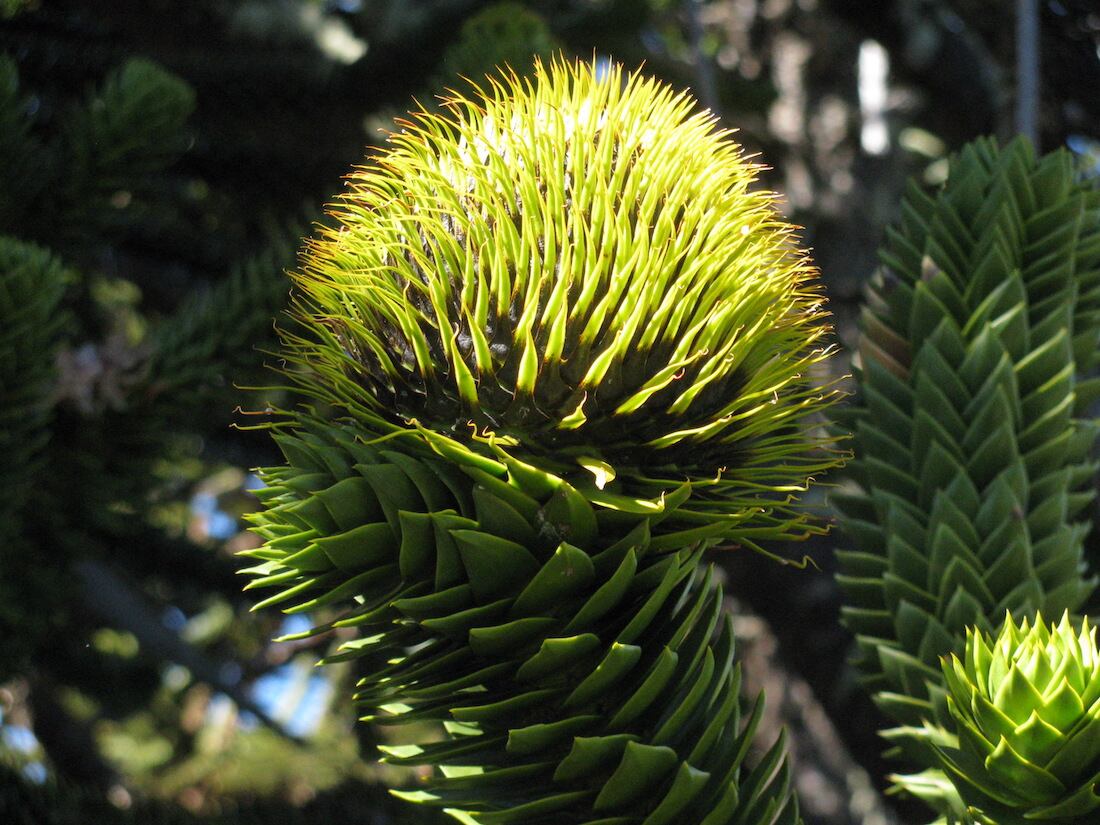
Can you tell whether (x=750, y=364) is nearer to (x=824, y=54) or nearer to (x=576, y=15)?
(x=576, y=15)

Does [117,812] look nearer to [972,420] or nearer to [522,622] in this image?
[522,622]

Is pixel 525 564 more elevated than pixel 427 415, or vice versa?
pixel 427 415

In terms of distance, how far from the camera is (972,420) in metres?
1.35

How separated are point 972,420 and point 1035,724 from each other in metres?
0.53

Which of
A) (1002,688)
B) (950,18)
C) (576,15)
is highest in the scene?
(950,18)

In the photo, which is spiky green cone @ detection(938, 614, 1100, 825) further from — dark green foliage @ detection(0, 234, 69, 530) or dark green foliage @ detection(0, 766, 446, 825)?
dark green foliage @ detection(0, 234, 69, 530)

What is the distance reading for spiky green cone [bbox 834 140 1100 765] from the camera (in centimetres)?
128

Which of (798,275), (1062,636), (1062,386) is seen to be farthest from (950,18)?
(1062,636)

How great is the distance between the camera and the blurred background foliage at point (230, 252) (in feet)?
6.01

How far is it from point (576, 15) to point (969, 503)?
7.71ft

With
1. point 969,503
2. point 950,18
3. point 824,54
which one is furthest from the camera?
point 824,54

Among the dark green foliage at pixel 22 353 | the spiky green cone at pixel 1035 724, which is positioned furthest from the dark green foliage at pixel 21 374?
the spiky green cone at pixel 1035 724

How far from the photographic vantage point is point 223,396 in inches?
74.4

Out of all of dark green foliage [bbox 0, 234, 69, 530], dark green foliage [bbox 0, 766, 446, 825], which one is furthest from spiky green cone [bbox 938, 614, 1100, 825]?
dark green foliage [bbox 0, 234, 69, 530]
